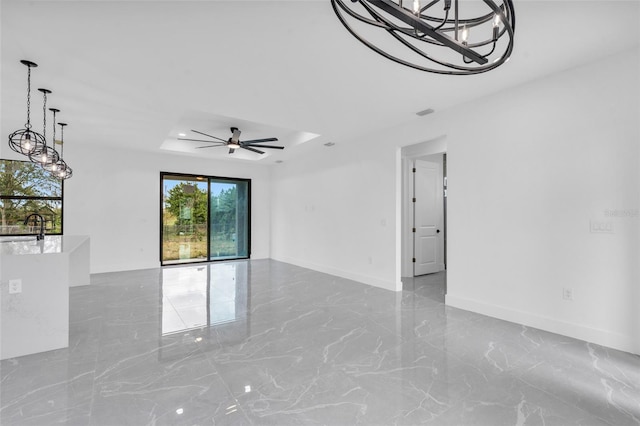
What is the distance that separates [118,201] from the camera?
6.68m

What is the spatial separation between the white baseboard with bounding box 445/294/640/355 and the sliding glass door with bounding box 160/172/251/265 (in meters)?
5.79

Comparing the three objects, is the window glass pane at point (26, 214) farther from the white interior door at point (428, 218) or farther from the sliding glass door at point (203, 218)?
the white interior door at point (428, 218)

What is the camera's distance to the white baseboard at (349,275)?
500 centimetres

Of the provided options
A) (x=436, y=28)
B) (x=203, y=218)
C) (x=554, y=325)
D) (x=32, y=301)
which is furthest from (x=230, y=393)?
(x=203, y=218)

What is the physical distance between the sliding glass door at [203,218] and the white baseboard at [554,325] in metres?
5.79

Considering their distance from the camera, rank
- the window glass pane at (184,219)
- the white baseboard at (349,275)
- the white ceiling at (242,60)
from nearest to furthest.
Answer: the white ceiling at (242,60), the white baseboard at (349,275), the window glass pane at (184,219)

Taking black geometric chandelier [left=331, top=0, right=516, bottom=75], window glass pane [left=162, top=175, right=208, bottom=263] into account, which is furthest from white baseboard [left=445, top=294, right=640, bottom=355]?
window glass pane [left=162, top=175, right=208, bottom=263]

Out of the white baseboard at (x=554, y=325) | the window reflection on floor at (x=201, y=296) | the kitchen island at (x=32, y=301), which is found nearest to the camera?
the kitchen island at (x=32, y=301)

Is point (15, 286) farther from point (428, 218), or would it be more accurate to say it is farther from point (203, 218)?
point (428, 218)

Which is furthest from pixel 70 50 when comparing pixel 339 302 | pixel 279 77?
pixel 339 302

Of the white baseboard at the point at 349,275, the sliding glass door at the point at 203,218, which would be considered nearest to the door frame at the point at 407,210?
the white baseboard at the point at 349,275

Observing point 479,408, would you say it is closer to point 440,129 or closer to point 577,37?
point 577,37

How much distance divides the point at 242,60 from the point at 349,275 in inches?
162

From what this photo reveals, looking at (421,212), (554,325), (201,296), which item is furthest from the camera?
(421,212)
